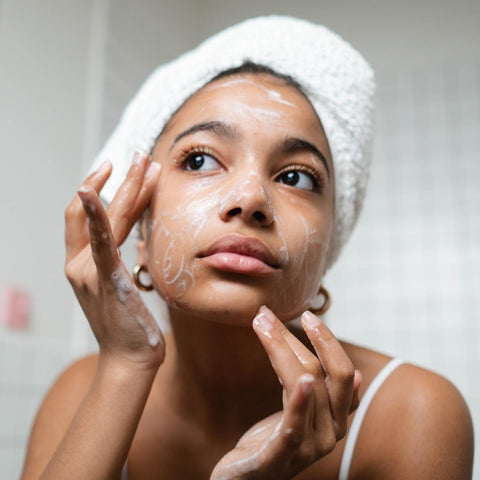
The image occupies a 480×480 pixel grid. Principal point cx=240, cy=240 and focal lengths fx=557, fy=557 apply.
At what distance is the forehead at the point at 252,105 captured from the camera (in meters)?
0.73

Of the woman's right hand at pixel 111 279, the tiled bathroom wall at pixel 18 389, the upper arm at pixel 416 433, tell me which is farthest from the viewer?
the tiled bathroom wall at pixel 18 389

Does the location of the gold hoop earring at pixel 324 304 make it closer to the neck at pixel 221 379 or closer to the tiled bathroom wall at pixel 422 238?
the neck at pixel 221 379

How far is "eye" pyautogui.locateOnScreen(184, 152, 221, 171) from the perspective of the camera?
73 cm

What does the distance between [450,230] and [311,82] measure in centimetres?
150

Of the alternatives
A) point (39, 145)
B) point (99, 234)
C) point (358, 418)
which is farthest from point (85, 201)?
point (39, 145)

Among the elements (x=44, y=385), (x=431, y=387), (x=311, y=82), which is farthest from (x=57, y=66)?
(x=431, y=387)

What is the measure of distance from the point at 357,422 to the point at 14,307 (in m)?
0.89

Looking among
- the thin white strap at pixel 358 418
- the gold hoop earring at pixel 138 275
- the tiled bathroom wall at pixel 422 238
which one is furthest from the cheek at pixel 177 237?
the tiled bathroom wall at pixel 422 238

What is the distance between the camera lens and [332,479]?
0.76 meters

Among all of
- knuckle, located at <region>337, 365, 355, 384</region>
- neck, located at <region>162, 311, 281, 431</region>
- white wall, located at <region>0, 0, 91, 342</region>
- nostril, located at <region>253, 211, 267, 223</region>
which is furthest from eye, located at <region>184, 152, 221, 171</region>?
white wall, located at <region>0, 0, 91, 342</region>

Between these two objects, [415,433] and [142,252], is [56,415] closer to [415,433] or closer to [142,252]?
[142,252]

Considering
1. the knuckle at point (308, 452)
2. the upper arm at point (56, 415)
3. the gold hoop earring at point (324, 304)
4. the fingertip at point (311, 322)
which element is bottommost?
the upper arm at point (56, 415)

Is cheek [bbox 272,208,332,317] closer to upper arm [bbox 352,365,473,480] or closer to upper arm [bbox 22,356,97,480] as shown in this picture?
upper arm [bbox 352,365,473,480]

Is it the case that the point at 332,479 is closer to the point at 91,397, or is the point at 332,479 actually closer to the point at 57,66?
the point at 91,397
